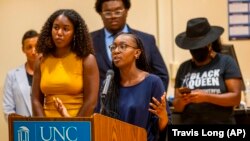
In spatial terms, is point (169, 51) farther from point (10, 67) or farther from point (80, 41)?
point (80, 41)

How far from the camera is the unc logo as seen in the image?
1.78 metres

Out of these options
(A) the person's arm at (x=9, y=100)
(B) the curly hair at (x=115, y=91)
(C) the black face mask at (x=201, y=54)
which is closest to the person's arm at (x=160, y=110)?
(B) the curly hair at (x=115, y=91)

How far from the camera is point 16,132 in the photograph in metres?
1.80

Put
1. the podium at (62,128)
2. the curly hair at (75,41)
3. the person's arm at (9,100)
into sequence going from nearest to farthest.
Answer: the podium at (62,128) < the curly hair at (75,41) < the person's arm at (9,100)

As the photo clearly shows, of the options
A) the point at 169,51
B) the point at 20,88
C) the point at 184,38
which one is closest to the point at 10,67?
the point at 20,88

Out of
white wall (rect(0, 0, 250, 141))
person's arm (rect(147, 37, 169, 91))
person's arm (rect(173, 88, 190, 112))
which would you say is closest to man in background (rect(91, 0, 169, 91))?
person's arm (rect(147, 37, 169, 91))

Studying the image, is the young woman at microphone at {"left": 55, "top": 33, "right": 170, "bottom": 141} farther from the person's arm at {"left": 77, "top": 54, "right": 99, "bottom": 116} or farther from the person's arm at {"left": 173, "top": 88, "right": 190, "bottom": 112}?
the person's arm at {"left": 173, "top": 88, "right": 190, "bottom": 112}

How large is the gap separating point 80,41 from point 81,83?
0.85ft

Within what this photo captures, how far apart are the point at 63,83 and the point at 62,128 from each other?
0.82 meters

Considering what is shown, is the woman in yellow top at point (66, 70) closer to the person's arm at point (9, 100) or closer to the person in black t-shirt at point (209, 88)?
the person in black t-shirt at point (209, 88)

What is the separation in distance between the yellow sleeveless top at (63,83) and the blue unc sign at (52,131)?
0.73 metres

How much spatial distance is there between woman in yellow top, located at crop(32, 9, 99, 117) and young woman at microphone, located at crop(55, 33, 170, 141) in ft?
0.61

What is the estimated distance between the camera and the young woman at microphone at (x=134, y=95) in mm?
2293

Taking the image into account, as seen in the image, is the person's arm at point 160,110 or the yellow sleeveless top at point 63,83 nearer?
the person's arm at point 160,110
